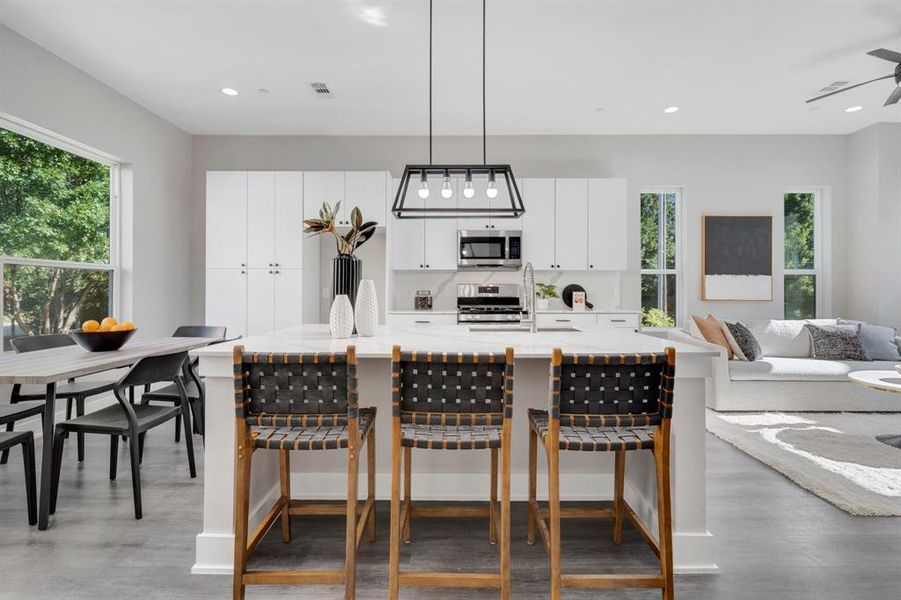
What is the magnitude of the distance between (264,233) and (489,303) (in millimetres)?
2571

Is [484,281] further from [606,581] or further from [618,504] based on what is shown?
[606,581]

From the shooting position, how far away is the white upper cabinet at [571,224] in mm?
5145

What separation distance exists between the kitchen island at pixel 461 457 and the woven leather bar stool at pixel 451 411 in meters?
0.23

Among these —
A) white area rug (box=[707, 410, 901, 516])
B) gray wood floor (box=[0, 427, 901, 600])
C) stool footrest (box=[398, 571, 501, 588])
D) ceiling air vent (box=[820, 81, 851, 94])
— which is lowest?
gray wood floor (box=[0, 427, 901, 600])

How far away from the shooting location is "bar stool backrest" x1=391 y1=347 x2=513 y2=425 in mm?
1610

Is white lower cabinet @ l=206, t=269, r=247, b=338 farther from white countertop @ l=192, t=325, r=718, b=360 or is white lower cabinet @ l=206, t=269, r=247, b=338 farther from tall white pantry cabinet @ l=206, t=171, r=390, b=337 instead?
white countertop @ l=192, t=325, r=718, b=360

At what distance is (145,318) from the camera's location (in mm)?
4789

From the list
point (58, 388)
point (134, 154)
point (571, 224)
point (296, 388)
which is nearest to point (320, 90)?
point (134, 154)

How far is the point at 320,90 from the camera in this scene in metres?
4.24

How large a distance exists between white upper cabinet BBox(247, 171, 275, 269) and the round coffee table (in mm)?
5274

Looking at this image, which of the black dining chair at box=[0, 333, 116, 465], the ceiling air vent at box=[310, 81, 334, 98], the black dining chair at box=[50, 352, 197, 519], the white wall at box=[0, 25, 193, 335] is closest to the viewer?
the black dining chair at box=[50, 352, 197, 519]

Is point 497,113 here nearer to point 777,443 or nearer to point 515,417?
point 515,417

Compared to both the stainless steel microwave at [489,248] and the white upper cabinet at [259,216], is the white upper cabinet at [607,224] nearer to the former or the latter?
the stainless steel microwave at [489,248]

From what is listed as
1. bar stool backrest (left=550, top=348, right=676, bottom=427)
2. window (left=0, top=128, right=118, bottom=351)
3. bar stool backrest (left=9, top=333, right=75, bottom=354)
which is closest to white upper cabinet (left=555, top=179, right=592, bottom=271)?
bar stool backrest (left=550, top=348, right=676, bottom=427)
